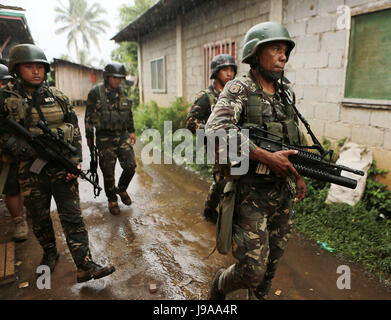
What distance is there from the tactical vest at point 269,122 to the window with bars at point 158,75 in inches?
356

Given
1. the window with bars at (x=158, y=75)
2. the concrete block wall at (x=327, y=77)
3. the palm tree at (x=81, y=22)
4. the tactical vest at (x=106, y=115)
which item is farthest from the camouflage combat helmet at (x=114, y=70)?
the palm tree at (x=81, y=22)

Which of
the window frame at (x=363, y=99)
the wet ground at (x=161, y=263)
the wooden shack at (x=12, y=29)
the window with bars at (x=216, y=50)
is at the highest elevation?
the wooden shack at (x=12, y=29)

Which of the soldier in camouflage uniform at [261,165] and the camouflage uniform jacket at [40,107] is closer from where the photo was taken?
the soldier in camouflage uniform at [261,165]

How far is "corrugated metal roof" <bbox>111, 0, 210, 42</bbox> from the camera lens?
7.74m

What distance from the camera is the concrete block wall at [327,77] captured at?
12.1 feet

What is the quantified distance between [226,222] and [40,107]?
1842 mm

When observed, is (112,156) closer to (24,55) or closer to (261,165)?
(24,55)

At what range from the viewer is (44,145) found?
2424mm

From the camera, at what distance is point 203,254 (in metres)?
2.98

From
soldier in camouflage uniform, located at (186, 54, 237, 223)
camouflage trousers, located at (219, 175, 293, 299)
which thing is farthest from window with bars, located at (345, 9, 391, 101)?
camouflage trousers, located at (219, 175, 293, 299)

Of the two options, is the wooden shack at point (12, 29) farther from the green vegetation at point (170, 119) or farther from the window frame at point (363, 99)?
the window frame at point (363, 99)

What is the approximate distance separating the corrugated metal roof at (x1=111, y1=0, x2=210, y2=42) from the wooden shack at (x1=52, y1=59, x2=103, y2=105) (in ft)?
31.0

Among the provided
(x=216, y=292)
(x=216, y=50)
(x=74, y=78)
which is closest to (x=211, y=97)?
(x=216, y=292)
